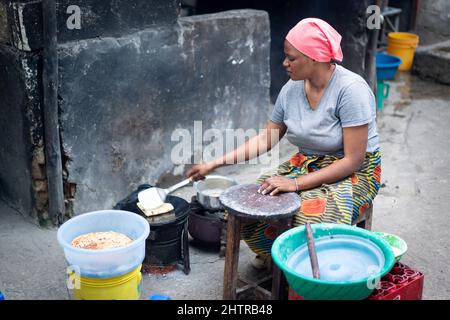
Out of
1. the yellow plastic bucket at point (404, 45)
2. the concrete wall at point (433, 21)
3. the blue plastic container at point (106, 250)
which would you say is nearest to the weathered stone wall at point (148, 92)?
the blue plastic container at point (106, 250)

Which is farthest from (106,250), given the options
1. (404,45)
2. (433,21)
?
(433,21)

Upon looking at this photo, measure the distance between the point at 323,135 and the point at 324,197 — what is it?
0.36 m

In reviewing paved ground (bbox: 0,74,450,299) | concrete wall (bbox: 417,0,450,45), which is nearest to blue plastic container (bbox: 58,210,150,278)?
paved ground (bbox: 0,74,450,299)

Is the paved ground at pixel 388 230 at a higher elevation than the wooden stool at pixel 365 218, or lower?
lower

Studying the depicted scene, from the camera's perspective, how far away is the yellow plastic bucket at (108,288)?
133 inches

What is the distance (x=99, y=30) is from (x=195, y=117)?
118 centimetres

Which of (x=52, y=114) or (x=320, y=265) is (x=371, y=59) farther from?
(x=320, y=265)

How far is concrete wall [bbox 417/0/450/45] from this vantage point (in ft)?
30.1

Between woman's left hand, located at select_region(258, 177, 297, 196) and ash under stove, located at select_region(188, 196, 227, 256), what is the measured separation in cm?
65

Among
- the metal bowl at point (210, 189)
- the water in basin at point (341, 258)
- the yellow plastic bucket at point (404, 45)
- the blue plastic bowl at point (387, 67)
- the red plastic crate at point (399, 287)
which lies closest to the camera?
the water in basin at point (341, 258)

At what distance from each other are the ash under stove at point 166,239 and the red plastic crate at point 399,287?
0.98 m

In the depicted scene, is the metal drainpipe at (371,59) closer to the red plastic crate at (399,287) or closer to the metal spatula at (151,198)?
the metal spatula at (151,198)

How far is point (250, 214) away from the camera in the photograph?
324 centimetres
